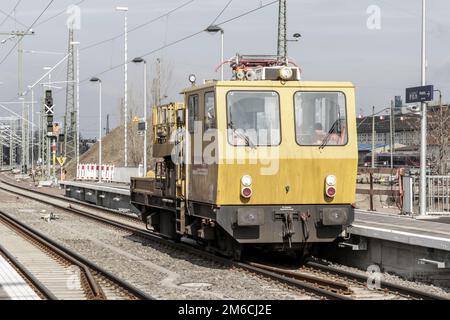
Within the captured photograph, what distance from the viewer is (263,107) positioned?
518 inches

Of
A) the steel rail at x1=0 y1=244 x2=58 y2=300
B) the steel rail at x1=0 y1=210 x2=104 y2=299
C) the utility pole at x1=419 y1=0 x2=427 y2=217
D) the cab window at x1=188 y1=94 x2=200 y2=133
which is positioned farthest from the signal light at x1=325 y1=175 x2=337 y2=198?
the utility pole at x1=419 y1=0 x2=427 y2=217

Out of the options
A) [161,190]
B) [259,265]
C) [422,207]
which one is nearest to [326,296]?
[259,265]

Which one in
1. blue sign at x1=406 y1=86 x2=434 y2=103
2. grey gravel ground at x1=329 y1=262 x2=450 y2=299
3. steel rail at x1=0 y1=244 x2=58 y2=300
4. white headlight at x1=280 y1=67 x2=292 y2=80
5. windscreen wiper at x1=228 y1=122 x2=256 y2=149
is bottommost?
grey gravel ground at x1=329 y1=262 x2=450 y2=299

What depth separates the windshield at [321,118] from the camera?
13.2 metres

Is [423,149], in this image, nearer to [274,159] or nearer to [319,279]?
[274,159]

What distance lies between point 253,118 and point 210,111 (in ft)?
2.49

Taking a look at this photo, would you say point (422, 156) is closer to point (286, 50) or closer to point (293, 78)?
point (293, 78)

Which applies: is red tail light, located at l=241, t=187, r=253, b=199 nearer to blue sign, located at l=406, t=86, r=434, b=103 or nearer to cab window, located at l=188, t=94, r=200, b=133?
cab window, located at l=188, t=94, r=200, b=133

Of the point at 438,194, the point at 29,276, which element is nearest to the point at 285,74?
the point at 29,276

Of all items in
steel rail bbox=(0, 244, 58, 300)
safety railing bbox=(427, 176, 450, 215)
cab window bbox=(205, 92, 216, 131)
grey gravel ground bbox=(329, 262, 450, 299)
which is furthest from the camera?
safety railing bbox=(427, 176, 450, 215)

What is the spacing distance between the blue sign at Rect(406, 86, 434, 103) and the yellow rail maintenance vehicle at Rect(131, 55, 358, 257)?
6.59m

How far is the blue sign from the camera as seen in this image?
63.3ft

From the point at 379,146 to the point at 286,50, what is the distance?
72.2 m

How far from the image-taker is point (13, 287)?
11.3 meters
